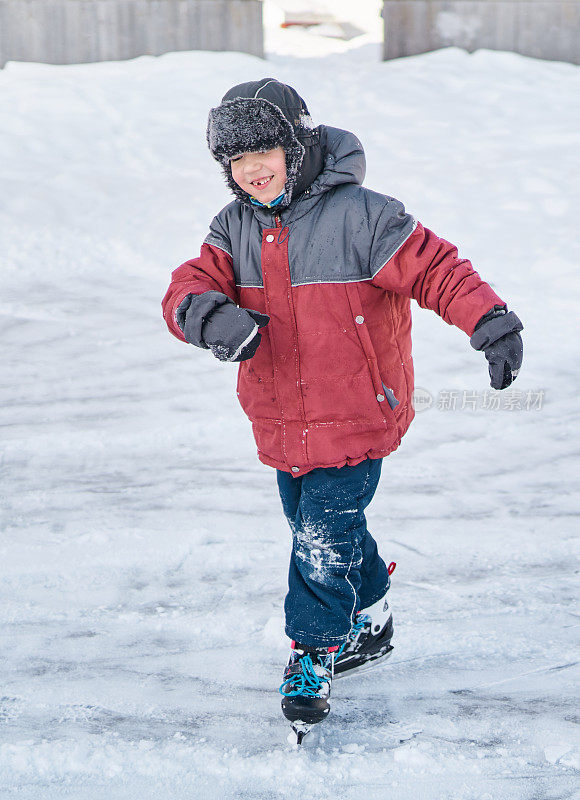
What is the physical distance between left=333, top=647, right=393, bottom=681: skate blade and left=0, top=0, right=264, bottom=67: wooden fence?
A: 7.82 m

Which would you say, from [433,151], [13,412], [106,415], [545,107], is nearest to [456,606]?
[106,415]

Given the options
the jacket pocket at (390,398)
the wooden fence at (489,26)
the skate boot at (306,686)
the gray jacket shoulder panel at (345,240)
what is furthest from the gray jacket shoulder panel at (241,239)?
the wooden fence at (489,26)

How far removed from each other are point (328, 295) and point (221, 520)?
55.2 inches

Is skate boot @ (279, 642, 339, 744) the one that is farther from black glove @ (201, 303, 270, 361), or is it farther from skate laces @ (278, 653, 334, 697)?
black glove @ (201, 303, 270, 361)

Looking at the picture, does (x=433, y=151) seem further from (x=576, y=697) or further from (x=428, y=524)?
(x=576, y=697)

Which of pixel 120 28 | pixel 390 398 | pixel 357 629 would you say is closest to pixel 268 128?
pixel 390 398

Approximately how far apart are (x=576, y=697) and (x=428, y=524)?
3.37 feet

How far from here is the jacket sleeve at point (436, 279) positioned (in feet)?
6.12

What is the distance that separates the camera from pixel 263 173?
198 centimetres

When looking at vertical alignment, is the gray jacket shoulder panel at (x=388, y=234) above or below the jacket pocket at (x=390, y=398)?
above

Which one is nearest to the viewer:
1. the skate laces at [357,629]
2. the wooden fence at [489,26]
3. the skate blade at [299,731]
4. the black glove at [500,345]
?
the black glove at [500,345]

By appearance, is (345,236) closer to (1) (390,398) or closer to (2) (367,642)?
(1) (390,398)

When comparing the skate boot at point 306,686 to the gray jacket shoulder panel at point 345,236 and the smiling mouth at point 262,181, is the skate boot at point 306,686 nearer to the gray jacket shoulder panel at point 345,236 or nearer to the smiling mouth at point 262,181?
the gray jacket shoulder panel at point 345,236

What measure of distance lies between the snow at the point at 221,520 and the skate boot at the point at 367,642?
0.15ft
